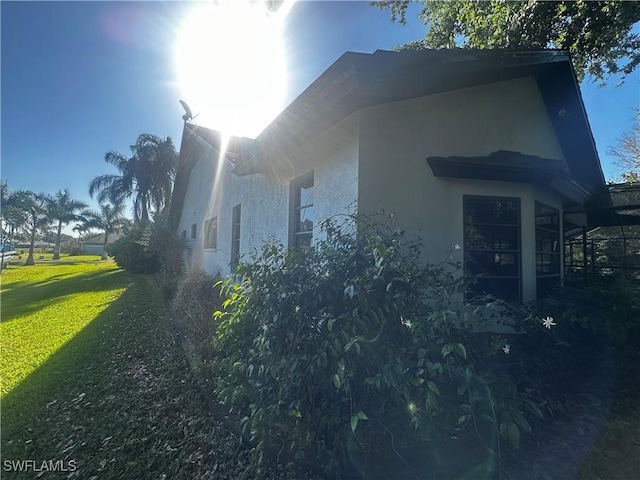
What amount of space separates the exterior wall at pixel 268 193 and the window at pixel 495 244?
7.13 ft

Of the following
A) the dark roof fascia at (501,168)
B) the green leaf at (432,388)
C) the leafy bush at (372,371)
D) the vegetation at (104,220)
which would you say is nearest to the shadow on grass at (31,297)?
the leafy bush at (372,371)

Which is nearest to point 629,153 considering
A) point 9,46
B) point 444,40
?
point 444,40

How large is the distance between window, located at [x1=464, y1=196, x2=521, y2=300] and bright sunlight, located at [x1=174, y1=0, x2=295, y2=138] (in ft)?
13.2

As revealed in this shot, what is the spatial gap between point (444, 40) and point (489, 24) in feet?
5.39

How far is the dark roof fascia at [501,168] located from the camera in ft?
15.2

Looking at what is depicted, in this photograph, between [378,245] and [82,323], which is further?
[82,323]

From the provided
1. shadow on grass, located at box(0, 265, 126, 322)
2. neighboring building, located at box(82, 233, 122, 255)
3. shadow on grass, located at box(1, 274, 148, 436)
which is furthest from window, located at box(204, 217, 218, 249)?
neighboring building, located at box(82, 233, 122, 255)

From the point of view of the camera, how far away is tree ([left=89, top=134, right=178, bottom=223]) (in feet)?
90.6

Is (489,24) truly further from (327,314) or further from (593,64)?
(327,314)

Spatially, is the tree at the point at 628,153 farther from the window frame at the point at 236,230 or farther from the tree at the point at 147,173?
the tree at the point at 147,173

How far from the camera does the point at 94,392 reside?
13.4 ft

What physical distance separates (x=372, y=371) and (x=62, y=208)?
49.9m

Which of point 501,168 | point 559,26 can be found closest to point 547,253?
point 501,168

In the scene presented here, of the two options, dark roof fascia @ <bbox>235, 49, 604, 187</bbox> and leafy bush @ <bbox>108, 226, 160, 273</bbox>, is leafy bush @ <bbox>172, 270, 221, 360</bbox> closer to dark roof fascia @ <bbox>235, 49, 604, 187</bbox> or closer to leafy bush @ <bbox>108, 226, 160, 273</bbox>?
dark roof fascia @ <bbox>235, 49, 604, 187</bbox>
